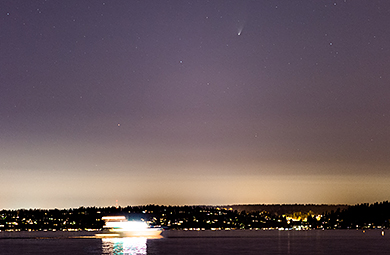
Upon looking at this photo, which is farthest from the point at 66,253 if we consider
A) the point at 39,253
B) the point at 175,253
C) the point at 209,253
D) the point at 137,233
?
the point at 137,233

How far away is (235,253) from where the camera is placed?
4365 inches

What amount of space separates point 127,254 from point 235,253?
21543mm

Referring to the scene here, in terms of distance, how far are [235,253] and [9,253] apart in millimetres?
47365

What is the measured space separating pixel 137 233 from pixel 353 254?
343 ft

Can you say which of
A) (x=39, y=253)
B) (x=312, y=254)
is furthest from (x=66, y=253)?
(x=312, y=254)

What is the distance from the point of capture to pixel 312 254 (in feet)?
367

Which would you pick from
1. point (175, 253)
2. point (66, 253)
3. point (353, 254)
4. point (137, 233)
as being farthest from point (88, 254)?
point (137, 233)

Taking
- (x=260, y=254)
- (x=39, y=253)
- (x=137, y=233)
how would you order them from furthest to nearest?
(x=137, y=233) < (x=39, y=253) < (x=260, y=254)

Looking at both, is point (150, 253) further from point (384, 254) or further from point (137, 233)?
point (137, 233)

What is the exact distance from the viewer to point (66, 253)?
376 feet

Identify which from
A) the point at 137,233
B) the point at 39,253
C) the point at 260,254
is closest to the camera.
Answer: the point at 260,254

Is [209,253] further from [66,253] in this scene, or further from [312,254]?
[66,253]

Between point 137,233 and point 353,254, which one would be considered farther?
point 137,233

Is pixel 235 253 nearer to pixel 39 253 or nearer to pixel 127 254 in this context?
pixel 127 254
